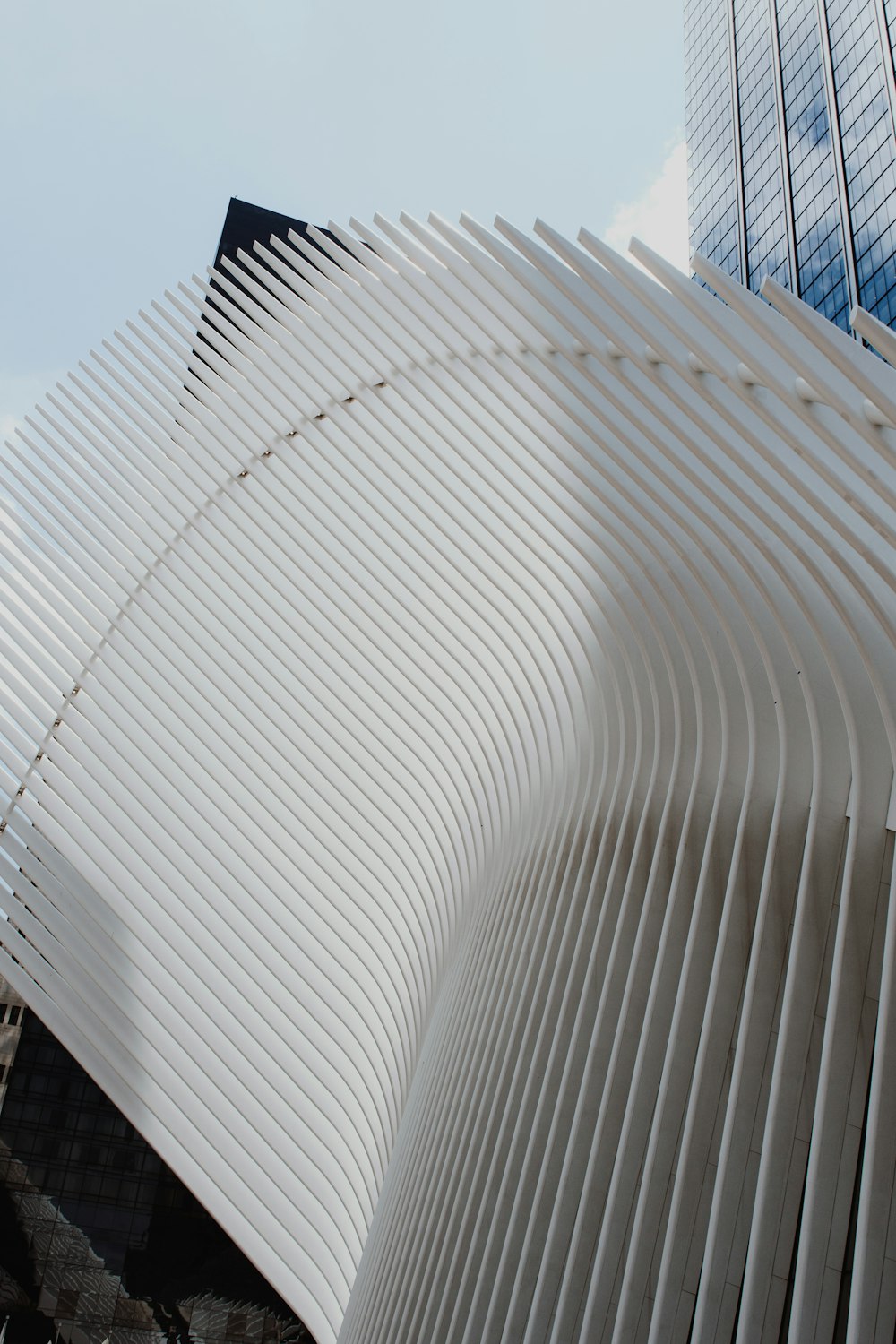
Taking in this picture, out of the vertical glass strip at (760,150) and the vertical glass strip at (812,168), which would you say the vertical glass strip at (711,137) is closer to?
the vertical glass strip at (760,150)

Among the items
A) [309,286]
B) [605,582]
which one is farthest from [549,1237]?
[309,286]

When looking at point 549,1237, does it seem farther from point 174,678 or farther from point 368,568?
point 174,678

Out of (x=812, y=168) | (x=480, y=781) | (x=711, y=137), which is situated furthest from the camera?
(x=711, y=137)

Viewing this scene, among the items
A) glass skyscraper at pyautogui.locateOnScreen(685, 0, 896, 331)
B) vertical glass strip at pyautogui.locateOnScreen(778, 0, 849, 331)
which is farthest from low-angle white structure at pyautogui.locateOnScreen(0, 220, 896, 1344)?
vertical glass strip at pyautogui.locateOnScreen(778, 0, 849, 331)

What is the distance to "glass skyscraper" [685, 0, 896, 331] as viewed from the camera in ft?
188

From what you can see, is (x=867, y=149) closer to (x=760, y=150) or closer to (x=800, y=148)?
(x=800, y=148)

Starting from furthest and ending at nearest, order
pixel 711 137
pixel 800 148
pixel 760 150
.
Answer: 1. pixel 711 137
2. pixel 760 150
3. pixel 800 148

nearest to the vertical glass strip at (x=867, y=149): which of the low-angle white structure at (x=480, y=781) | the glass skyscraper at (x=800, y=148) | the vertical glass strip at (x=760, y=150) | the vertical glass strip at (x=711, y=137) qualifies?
the glass skyscraper at (x=800, y=148)

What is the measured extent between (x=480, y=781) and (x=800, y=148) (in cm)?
6677

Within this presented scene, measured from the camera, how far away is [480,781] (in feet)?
32.2

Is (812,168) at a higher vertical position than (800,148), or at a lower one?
lower

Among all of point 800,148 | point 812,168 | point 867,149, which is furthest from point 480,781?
Result: point 800,148

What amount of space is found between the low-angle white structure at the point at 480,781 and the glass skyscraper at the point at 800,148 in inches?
1833

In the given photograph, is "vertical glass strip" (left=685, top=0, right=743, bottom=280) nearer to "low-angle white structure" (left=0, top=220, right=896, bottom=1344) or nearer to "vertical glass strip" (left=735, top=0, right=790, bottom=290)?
"vertical glass strip" (left=735, top=0, right=790, bottom=290)
